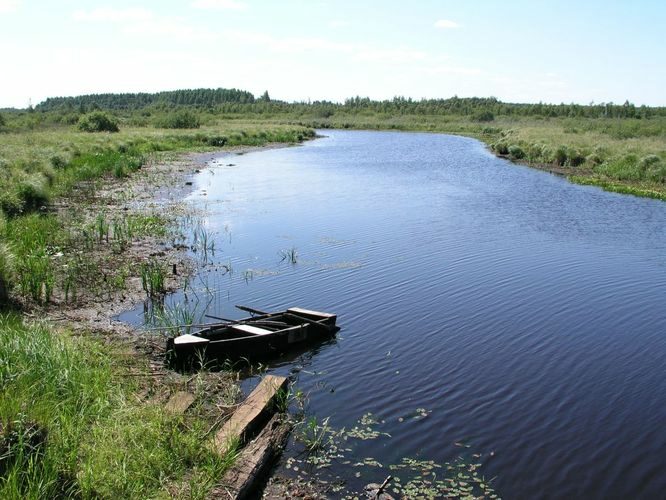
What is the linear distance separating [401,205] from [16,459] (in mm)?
24108

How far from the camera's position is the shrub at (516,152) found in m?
51.7

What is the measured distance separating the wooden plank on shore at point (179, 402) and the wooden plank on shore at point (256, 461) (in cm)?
120

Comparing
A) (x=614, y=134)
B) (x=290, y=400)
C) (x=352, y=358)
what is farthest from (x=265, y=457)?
(x=614, y=134)

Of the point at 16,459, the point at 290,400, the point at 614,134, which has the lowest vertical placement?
the point at 290,400

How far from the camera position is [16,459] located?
241 inches

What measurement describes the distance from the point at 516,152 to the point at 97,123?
42.8 m

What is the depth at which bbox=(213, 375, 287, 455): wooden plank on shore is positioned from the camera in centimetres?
772

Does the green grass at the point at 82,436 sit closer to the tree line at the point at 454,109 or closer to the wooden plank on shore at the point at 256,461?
the wooden plank on shore at the point at 256,461

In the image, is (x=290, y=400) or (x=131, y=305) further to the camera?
(x=131, y=305)

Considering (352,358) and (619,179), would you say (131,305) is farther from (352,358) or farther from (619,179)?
(619,179)

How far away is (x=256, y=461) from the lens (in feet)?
24.7

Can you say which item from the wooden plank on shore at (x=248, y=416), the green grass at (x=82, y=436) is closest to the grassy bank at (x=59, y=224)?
the green grass at (x=82, y=436)

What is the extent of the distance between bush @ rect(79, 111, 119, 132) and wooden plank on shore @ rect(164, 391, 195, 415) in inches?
2389

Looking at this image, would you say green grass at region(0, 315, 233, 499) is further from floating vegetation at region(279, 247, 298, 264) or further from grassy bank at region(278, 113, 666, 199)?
grassy bank at region(278, 113, 666, 199)
